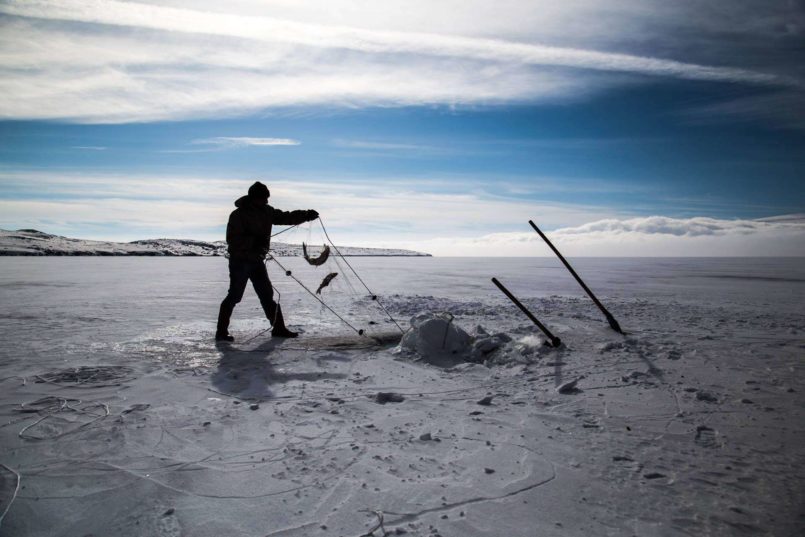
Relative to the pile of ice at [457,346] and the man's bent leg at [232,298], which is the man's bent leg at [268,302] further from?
the pile of ice at [457,346]

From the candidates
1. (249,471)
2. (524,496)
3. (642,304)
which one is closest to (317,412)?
(249,471)

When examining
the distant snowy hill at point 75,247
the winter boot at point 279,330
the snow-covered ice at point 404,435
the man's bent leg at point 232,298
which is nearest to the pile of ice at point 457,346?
the snow-covered ice at point 404,435

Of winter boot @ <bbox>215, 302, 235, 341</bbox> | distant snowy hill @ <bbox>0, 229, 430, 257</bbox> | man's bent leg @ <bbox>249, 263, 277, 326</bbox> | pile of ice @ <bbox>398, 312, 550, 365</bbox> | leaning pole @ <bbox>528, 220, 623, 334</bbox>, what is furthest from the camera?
distant snowy hill @ <bbox>0, 229, 430, 257</bbox>

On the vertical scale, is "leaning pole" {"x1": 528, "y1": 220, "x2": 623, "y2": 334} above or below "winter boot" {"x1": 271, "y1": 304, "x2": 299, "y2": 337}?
above

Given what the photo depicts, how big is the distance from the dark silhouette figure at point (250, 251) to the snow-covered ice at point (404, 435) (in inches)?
19.1

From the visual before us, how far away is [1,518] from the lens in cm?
204

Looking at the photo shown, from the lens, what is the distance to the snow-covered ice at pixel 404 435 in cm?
210

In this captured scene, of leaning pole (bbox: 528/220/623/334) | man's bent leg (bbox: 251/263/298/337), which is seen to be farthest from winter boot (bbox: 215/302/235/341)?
leaning pole (bbox: 528/220/623/334)

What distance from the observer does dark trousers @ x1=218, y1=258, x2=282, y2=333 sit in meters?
6.18

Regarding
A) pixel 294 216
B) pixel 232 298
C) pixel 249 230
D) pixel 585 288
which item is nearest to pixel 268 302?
pixel 232 298

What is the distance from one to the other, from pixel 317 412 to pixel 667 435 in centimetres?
262

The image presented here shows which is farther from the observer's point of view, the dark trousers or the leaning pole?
the leaning pole

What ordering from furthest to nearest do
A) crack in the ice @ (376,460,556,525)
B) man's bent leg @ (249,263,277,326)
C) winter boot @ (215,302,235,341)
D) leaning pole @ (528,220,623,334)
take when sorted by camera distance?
leaning pole @ (528,220,623,334) → man's bent leg @ (249,263,277,326) → winter boot @ (215,302,235,341) → crack in the ice @ (376,460,556,525)

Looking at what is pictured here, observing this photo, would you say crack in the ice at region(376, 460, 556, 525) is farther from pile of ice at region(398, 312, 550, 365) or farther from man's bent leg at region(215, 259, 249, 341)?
man's bent leg at region(215, 259, 249, 341)
